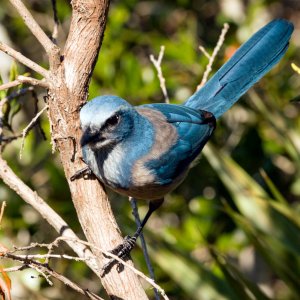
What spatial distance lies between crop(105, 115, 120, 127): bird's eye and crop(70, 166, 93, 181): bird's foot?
0.24 m

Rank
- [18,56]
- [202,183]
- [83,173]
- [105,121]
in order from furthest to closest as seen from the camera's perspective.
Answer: [202,183] < [105,121] < [83,173] < [18,56]

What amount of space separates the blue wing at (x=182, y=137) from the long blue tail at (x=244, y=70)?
0.15 meters

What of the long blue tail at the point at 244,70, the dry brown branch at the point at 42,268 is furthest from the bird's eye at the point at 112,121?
the long blue tail at the point at 244,70

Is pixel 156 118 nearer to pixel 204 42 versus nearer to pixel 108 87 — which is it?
pixel 108 87

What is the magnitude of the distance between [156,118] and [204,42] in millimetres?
2269

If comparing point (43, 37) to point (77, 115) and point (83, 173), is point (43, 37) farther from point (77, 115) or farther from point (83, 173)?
point (83, 173)

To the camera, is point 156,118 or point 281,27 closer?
point 156,118

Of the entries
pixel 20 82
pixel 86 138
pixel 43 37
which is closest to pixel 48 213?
pixel 86 138

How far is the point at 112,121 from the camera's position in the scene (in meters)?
2.94

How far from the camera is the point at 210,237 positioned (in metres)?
4.54

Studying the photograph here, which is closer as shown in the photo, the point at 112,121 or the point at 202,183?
the point at 112,121

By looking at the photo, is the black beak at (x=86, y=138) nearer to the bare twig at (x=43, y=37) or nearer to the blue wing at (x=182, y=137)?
the bare twig at (x=43, y=37)

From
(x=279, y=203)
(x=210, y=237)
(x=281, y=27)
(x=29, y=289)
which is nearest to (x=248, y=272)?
(x=210, y=237)

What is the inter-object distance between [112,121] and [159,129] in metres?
0.48
